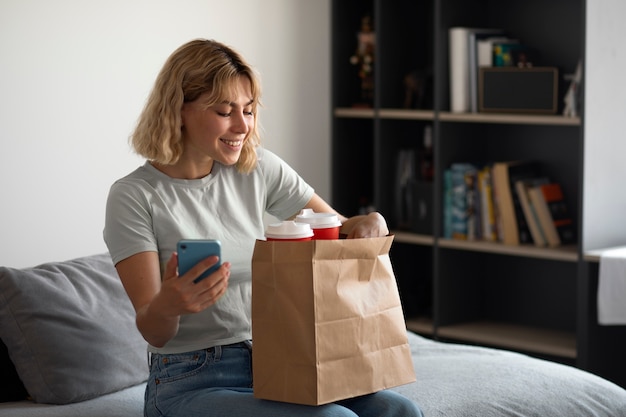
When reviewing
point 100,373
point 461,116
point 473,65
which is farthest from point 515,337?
point 100,373

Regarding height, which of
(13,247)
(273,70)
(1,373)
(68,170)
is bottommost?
(1,373)

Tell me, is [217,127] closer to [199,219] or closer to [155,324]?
[199,219]

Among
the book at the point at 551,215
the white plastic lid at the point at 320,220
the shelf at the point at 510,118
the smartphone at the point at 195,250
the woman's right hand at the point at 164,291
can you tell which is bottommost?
the book at the point at 551,215

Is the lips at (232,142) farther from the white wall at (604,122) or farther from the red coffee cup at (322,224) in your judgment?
the white wall at (604,122)

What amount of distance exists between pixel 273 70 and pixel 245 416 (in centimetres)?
206

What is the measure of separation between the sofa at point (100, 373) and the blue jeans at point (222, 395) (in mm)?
327

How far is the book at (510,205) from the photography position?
11.6 ft

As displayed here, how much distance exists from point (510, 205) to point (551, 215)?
147 millimetres

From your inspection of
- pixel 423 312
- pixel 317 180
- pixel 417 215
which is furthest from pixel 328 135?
pixel 423 312

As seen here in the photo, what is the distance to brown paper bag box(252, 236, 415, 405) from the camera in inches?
70.3

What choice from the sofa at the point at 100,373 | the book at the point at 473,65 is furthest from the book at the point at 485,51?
the sofa at the point at 100,373

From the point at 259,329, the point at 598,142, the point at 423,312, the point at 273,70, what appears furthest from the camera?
the point at 423,312

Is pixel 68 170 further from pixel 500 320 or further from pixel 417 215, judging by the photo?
pixel 500 320

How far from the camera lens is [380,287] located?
1906 millimetres
